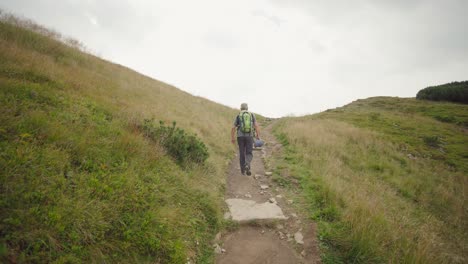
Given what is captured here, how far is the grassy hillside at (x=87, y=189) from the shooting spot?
2334mm

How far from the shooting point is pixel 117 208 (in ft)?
9.98

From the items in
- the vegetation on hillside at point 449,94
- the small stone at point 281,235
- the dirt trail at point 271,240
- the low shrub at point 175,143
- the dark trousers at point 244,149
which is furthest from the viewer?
the vegetation on hillside at point 449,94

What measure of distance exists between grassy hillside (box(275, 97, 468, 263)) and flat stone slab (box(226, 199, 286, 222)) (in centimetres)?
91

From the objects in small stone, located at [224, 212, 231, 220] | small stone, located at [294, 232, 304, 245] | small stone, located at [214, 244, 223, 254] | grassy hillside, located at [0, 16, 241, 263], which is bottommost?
small stone, located at [214, 244, 223, 254]

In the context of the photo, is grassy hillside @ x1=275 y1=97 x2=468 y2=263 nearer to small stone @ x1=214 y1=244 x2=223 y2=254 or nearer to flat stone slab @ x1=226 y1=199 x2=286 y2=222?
flat stone slab @ x1=226 y1=199 x2=286 y2=222

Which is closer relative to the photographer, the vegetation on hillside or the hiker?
the hiker

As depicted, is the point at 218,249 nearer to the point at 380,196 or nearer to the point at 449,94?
the point at 380,196

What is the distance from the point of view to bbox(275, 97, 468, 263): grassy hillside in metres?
3.78

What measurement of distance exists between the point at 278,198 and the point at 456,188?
9820 millimetres

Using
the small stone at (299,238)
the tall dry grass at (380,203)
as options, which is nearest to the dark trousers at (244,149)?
the tall dry grass at (380,203)

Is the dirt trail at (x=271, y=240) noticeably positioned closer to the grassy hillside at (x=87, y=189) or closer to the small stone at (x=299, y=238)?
the small stone at (x=299, y=238)

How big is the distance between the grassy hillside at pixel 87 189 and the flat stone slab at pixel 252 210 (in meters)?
0.62

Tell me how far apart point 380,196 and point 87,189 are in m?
7.91

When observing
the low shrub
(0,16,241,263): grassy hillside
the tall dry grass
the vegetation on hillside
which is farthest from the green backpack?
the vegetation on hillside
